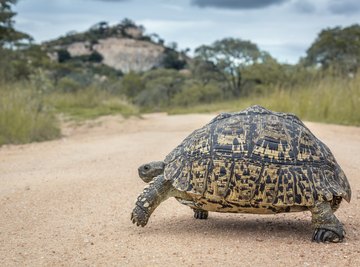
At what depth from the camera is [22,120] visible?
50.1 feet

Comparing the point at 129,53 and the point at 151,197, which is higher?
the point at 151,197

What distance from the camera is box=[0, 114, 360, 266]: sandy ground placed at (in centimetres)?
440

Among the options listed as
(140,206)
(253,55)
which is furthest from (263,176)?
(253,55)

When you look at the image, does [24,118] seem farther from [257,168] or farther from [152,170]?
[257,168]

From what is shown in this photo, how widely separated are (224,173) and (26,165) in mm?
6100

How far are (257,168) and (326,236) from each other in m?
0.74

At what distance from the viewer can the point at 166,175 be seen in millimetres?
5234

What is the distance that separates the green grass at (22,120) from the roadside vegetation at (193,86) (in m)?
0.02

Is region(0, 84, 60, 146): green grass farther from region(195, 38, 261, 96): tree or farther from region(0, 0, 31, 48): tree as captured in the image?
region(195, 38, 261, 96): tree

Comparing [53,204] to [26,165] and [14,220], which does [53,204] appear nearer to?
[14,220]

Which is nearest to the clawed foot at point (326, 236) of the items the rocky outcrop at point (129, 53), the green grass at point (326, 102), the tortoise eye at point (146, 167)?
the tortoise eye at point (146, 167)

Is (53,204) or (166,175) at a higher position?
(166,175)

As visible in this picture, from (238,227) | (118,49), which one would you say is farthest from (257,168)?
(118,49)

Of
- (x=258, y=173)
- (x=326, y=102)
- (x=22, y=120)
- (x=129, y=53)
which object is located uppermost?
(x=258, y=173)
